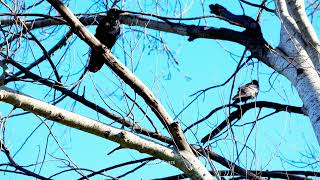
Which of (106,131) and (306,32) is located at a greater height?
(306,32)

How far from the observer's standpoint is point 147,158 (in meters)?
3.04

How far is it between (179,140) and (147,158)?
77 centimetres

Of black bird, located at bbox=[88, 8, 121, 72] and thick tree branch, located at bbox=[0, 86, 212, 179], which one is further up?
black bird, located at bbox=[88, 8, 121, 72]

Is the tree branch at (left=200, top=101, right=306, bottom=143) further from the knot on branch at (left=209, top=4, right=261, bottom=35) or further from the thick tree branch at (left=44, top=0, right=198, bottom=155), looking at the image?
the thick tree branch at (left=44, top=0, right=198, bottom=155)

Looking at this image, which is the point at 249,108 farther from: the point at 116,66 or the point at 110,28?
the point at 116,66

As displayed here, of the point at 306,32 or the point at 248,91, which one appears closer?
the point at 306,32

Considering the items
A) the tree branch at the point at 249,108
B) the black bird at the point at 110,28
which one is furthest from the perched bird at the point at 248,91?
the black bird at the point at 110,28

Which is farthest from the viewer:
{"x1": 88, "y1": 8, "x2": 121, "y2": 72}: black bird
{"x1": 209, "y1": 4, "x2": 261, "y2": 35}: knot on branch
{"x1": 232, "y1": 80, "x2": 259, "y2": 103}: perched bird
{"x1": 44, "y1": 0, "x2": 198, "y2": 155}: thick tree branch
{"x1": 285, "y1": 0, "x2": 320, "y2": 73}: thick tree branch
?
{"x1": 232, "y1": 80, "x2": 259, "y2": 103}: perched bird

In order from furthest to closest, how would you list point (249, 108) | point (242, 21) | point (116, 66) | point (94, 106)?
point (249, 108)
point (242, 21)
point (94, 106)
point (116, 66)

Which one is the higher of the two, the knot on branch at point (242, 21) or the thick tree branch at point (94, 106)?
the knot on branch at point (242, 21)

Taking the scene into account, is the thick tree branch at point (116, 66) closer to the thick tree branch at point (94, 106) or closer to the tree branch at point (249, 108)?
the thick tree branch at point (94, 106)

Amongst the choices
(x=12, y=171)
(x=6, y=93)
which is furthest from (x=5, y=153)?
(x=6, y=93)

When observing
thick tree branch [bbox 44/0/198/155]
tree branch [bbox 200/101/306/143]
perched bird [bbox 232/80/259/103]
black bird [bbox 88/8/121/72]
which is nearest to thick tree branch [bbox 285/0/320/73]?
tree branch [bbox 200/101/306/143]

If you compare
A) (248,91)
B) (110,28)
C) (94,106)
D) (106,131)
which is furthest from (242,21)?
(106,131)
